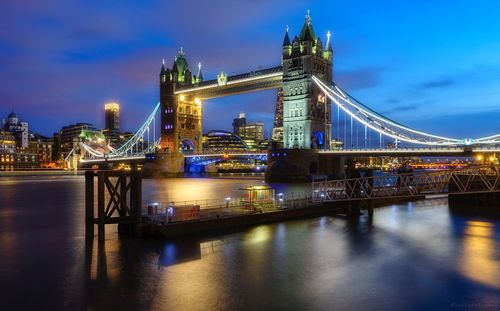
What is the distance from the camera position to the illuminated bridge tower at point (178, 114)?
112 meters

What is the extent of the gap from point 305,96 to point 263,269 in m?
66.5

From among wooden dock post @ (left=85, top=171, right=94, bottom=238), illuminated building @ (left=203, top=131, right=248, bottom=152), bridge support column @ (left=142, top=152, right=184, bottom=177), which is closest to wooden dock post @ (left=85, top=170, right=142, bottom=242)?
wooden dock post @ (left=85, top=171, right=94, bottom=238)

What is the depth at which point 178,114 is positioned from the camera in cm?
11188

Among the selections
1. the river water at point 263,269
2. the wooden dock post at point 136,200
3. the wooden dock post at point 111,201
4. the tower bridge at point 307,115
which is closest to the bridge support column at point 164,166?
the tower bridge at point 307,115

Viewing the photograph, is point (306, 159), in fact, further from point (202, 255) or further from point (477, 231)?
point (202, 255)

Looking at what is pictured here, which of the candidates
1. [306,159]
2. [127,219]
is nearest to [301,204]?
[127,219]

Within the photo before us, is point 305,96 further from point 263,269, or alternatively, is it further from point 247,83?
point 263,269

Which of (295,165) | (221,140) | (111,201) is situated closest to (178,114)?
(295,165)

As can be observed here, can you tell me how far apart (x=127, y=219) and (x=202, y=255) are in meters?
5.43

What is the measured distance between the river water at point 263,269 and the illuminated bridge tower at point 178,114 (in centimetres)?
8377

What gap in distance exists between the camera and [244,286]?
15.8m

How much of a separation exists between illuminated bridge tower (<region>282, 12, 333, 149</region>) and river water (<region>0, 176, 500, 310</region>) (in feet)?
178

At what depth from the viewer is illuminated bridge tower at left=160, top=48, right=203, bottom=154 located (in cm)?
11181

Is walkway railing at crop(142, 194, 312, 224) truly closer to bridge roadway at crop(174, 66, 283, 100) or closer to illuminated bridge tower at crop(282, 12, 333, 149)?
illuminated bridge tower at crop(282, 12, 333, 149)
